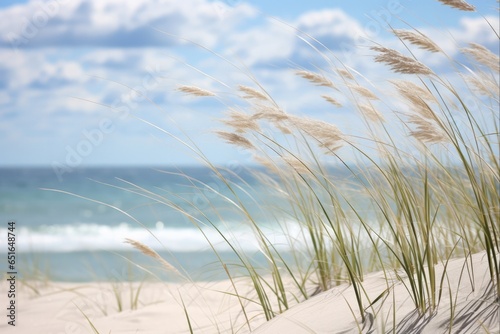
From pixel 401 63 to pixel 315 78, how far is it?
331mm

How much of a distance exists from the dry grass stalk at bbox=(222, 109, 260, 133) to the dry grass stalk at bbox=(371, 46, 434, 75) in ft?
1.31

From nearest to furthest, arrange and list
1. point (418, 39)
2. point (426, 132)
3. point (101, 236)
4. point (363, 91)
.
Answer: point (426, 132) → point (418, 39) → point (363, 91) → point (101, 236)

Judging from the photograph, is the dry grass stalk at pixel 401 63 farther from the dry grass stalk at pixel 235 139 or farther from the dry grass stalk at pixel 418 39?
the dry grass stalk at pixel 235 139

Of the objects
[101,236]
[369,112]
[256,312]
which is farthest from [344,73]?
[101,236]

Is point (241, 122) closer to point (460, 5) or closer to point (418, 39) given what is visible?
point (418, 39)

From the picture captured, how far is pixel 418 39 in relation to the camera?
176 centimetres

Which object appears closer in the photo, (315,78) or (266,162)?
(315,78)

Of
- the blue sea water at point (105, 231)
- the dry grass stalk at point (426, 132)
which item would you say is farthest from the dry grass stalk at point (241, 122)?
the blue sea water at point (105, 231)

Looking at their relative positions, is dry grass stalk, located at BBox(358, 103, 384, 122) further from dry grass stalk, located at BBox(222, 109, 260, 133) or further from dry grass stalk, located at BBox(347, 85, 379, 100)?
dry grass stalk, located at BBox(222, 109, 260, 133)

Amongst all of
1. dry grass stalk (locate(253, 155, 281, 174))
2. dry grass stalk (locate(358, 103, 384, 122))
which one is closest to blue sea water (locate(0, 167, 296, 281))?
dry grass stalk (locate(253, 155, 281, 174))

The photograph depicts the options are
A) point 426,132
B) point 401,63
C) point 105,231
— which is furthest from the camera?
point 105,231

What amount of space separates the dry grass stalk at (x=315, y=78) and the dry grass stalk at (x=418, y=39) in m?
0.24

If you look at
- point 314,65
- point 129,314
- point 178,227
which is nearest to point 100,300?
point 129,314

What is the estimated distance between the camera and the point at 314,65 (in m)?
2.20
